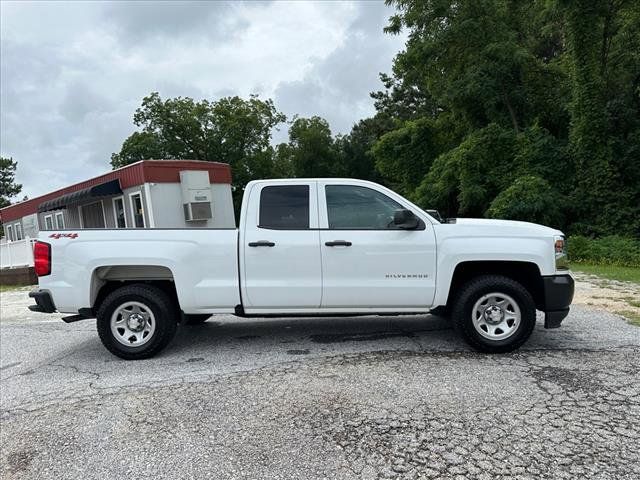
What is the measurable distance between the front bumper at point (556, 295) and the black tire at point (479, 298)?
17cm

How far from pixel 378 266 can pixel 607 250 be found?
13.0 meters

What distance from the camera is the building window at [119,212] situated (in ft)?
63.0

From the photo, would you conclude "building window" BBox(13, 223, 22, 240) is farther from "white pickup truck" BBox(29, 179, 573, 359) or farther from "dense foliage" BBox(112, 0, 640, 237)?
"white pickup truck" BBox(29, 179, 573, 359)

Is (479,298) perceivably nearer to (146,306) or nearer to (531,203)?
(146,306)

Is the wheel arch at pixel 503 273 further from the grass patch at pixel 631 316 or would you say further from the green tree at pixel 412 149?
the green tree at pixel 412 149

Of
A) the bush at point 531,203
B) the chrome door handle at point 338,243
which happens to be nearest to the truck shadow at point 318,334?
the chrome door handle at point 338,243

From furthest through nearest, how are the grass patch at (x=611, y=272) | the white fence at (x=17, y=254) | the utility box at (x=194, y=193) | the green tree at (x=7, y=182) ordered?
1. the green tree at (x=7, y=182)
2. the utility box at (x=194, y=193)
3. the white fence at (x=17, y=254)
4. the grass patch at (x=611, y=272)

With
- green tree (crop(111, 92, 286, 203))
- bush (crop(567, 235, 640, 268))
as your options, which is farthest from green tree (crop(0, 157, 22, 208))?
bush (crop(567, 235, 640, 268))

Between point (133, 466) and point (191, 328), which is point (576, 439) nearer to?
point (133, 466)

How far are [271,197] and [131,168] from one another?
14.1 metres

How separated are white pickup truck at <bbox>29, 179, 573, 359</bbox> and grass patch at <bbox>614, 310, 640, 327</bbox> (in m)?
2.00

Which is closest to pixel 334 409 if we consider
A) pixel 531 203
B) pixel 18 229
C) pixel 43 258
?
pixel 43 258

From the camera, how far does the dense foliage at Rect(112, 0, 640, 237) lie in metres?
17.4

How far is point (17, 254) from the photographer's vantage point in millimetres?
17531
